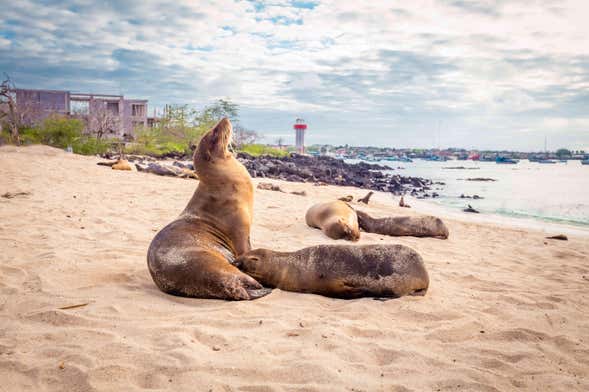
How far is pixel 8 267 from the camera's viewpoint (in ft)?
15.2

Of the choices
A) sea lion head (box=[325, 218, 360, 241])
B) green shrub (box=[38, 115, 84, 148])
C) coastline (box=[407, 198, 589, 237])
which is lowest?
coastline (box=[407, 198, 589, 237])

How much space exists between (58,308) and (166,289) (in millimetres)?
951

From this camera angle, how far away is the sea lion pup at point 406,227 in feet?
28.6

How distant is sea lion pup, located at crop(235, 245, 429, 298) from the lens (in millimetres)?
4406

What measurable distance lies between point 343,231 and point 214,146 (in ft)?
10.0

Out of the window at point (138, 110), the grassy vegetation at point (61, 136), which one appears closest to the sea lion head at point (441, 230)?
the grassy vegetation at point (61, 136)

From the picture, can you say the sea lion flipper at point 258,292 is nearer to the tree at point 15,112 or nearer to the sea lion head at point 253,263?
the sea lion head at point 253,263

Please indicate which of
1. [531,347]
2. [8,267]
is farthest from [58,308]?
[531,347]

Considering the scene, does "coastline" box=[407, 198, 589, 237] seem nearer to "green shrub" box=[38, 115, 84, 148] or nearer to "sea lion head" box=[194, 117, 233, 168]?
"sea lion head" box=[194, 117, 233, 168]

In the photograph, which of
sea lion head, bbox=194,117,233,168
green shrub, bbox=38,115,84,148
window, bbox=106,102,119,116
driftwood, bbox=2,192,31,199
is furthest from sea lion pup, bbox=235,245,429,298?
window, bbox=106,102,119,116

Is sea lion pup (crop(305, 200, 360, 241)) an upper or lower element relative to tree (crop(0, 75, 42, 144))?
lower

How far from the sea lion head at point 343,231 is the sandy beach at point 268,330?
1360 mm

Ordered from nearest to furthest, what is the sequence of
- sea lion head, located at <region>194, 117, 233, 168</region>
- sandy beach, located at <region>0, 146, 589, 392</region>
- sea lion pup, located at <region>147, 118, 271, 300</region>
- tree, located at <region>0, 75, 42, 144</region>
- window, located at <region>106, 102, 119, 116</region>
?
1. sandy beach, located at <region>0, 146, 589, 392</region>
2. sea lion pup, located at <region>147, 118, 271, 300</region>
3. sea lion head, located at <region>194, 117, 233, 168</region>
4. tree, located at <region>0, 75, 42, 144</region>
5. window, located at <region>106, 102, 119, 116</region>

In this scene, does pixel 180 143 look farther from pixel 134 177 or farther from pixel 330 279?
pixel 330 279
